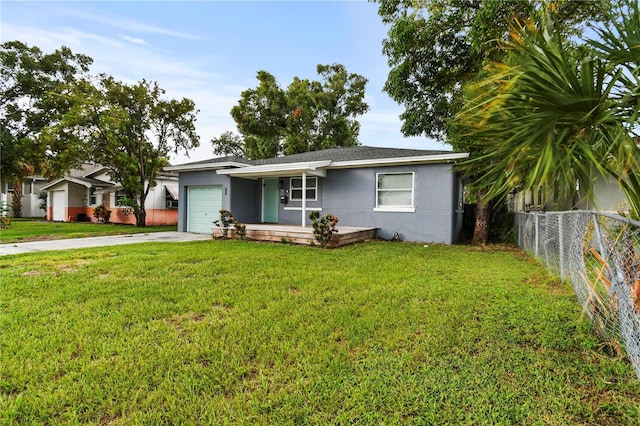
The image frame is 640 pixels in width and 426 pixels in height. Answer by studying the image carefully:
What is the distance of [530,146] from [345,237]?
290 inches

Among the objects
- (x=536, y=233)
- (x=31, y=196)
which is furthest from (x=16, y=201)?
(x=536, y=233)

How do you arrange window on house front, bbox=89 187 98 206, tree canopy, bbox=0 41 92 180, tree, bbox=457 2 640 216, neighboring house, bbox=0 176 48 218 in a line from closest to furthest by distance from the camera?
tree, bbox=457 2 640 216 < tree canopy, bbox=0 41 92 180 < window on house front, bbox=89 187 98 206 < neighboring house, bbox=0 176 48 218

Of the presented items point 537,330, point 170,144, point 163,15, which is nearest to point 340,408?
point 537,330

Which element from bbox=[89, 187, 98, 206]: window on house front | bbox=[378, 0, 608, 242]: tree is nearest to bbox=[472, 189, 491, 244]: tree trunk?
bbox=[378, 0, 608, 242]: tree

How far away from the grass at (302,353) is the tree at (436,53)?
6.72 m

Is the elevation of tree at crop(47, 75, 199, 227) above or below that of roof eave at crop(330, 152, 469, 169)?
above

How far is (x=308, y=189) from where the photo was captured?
12609 mm

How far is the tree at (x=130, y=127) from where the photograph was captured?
1533 cm

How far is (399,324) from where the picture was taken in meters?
3.43

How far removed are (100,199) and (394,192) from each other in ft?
66.3

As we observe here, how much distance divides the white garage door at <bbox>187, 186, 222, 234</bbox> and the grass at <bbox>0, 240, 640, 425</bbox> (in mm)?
8100

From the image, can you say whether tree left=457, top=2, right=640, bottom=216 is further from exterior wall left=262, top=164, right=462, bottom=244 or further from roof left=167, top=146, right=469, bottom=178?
exterior wall left=262, top=164, right=462, bottom=244

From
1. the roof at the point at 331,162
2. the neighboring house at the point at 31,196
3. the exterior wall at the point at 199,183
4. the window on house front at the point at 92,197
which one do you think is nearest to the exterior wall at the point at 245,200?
the exterior wall at the point at 199,183

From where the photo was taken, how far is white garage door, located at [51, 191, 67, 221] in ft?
71.5
